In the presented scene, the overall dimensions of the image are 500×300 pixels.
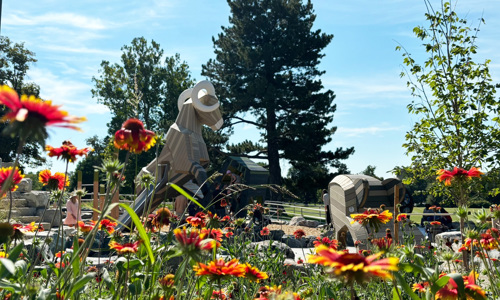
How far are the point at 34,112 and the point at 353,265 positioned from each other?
2.37ft

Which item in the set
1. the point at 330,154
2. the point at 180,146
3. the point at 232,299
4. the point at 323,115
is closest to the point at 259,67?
the point at 323,115

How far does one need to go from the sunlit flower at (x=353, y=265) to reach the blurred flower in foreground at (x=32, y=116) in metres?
0.59

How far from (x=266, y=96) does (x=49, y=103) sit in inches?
939

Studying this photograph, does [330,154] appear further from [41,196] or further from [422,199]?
[422,199]

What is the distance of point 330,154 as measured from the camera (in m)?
25.0

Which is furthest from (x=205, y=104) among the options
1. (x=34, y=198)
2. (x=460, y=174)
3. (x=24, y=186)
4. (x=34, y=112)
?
(x=34, y=112)

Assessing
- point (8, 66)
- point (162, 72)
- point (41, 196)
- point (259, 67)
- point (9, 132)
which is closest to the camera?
point (9, 132)

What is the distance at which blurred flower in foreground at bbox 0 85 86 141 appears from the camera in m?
0.96

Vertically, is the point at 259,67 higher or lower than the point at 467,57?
higher

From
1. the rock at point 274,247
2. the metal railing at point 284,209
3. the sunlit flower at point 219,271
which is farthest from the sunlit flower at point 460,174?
the metal railing at point 284,209

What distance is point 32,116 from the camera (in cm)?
97

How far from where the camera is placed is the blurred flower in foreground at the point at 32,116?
96cm

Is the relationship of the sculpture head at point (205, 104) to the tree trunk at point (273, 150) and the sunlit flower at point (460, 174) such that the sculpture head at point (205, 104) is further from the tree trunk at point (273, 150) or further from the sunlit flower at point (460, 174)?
the tree trunk at point (273, 150)

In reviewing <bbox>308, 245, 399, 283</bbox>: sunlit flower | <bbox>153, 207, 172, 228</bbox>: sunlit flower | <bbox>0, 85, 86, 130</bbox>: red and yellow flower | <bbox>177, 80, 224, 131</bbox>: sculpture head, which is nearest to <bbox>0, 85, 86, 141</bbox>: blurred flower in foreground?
<bbox>0, 85, 86, 130</bbox>: red and yellow flower
